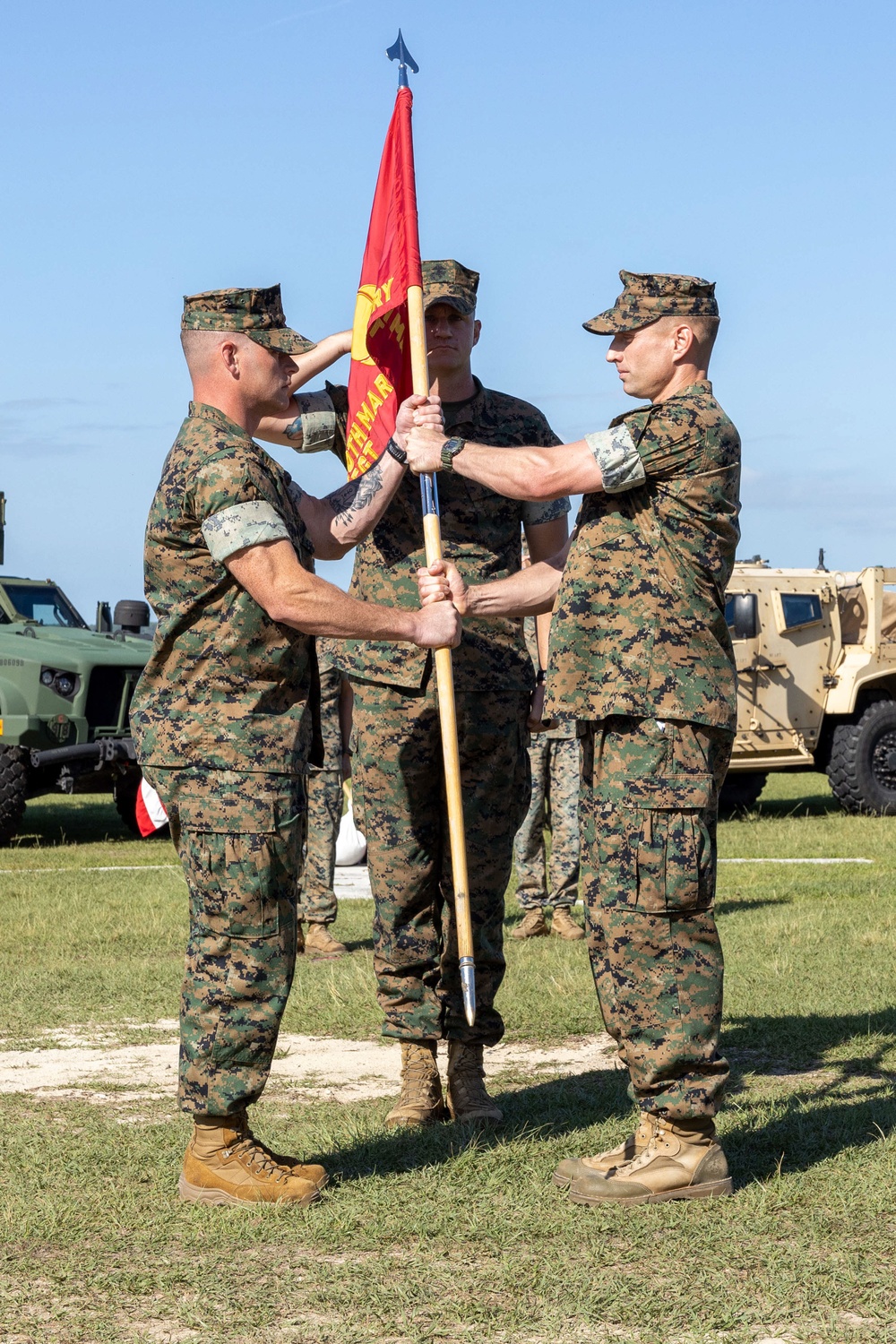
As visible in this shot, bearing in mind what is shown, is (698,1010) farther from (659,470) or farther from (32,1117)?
(32,1117)

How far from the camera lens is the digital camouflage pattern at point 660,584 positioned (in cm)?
385

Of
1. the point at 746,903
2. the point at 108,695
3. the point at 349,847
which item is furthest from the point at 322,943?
the point at 108,695

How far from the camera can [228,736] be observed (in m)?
3.76

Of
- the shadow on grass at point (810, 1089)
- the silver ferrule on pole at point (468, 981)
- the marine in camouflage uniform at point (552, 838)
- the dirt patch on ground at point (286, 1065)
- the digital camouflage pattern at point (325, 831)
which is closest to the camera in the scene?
the silver ferrule on pole at point (468, 981)

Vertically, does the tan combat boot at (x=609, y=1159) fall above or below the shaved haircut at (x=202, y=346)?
below

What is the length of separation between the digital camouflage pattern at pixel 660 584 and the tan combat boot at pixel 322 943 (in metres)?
3.88

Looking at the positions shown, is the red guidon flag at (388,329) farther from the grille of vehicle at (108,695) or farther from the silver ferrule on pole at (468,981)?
the grille of vehicle at (108,695)

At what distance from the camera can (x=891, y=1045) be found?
548 centimetres

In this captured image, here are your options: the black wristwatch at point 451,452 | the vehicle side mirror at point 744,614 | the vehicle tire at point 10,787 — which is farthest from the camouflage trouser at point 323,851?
the vehicle side mirror at point 744,614

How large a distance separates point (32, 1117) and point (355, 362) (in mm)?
2365

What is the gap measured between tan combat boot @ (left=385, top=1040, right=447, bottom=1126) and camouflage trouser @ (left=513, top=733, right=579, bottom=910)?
3471 millimetres

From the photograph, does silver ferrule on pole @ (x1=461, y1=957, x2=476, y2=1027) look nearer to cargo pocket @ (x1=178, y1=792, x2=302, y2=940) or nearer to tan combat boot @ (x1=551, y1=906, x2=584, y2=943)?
cargo pocket @ (x1=178, y1=792, x2=302, y2=940)

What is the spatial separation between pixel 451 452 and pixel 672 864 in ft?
3.77

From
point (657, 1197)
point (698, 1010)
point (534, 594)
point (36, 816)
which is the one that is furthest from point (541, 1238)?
point (36, 816)
